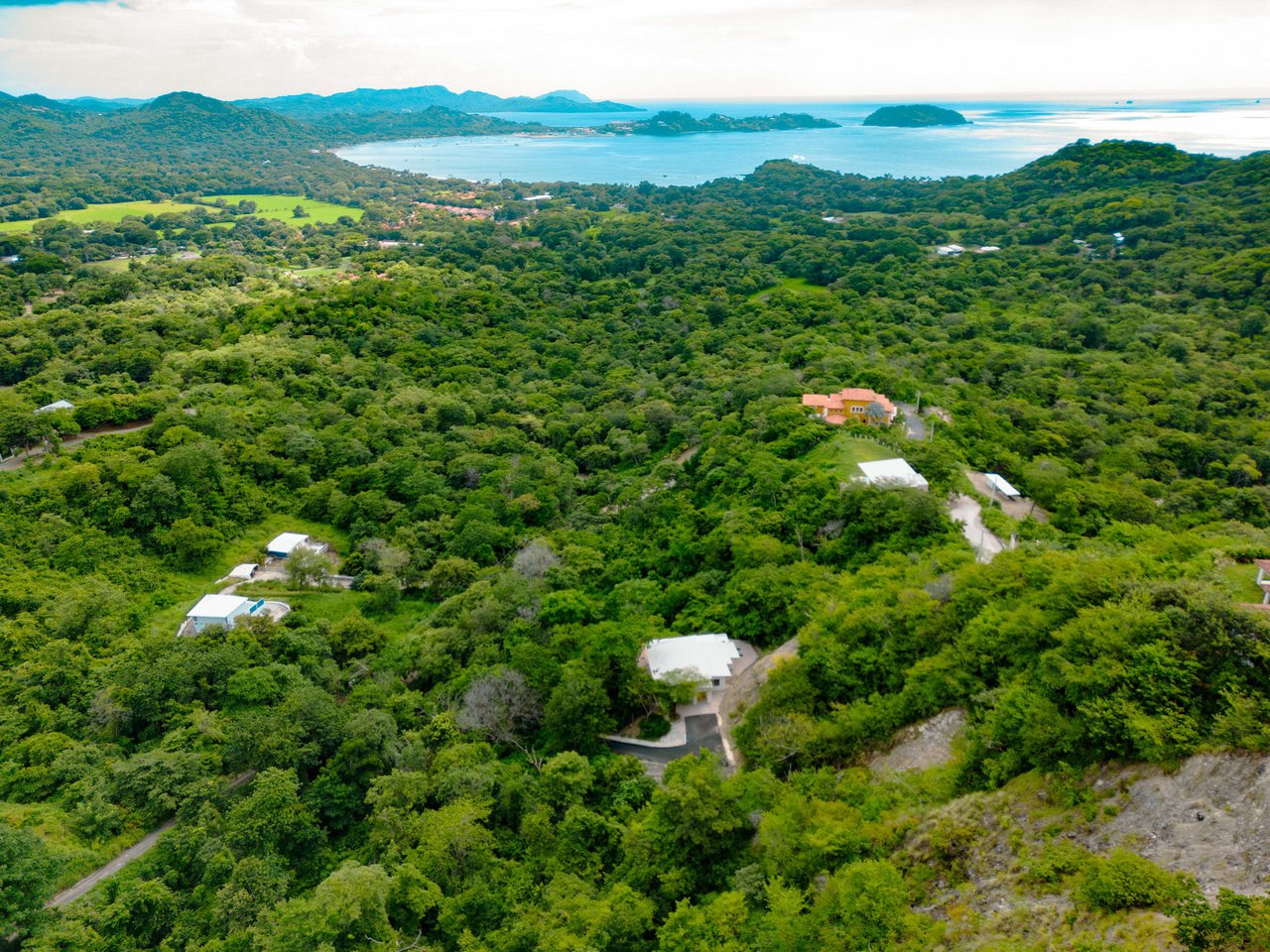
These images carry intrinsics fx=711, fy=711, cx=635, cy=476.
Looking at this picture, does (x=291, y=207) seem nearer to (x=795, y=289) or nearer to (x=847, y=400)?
(x=795, y=289)

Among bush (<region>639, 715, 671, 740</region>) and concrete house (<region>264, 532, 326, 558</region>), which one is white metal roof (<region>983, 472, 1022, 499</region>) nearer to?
bush (<region>639, 715, 671, 740</region>)

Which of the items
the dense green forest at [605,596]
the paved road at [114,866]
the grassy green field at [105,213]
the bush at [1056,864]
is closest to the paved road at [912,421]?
the dense green forest at [605,596]

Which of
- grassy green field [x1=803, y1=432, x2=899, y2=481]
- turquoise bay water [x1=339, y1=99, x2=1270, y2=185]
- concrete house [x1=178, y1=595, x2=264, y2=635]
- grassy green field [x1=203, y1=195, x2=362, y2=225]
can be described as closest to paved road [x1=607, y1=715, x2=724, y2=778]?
grassy green field [x1=803, y1=432, x2=899, y2=481]

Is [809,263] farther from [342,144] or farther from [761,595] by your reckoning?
[342,144]

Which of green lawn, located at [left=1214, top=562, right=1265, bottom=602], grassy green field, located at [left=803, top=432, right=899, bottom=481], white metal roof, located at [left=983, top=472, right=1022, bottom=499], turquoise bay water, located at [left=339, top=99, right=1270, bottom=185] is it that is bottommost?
white metal roof, located at [left=983, top=472, right=1022, bottom=499]

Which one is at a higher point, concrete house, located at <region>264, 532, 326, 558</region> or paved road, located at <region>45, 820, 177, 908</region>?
concrete house, located at <region>264, 532, 326, 558</region>

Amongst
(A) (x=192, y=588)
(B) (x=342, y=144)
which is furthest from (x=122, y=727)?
(B) (x=342, y=144)

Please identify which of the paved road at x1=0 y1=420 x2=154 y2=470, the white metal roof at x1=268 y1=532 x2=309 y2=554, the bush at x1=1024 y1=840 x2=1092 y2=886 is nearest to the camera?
the bush at x1=1024 y1=840 x2=1092 y2=886

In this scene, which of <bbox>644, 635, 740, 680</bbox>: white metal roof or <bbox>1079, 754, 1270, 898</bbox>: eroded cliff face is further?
<bbox>644, 635, 740, 680</bbox>: white metal roof
